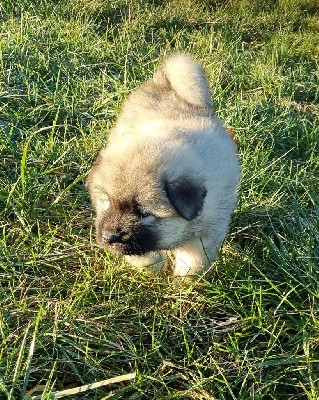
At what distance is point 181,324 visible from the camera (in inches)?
103

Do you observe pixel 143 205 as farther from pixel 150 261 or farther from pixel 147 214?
pixel 150 261

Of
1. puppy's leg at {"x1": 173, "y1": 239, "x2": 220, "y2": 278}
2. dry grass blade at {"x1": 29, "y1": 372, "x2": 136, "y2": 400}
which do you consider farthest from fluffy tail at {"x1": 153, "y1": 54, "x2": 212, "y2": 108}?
dry grass blade at {"x1": 29, "y1": 372, "x2": 136, "y2": 400}

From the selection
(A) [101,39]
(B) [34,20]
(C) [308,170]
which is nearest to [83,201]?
(C) [308,170]

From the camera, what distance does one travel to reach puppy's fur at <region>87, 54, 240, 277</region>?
2365 mm

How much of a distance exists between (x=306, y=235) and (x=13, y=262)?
65.0 inches

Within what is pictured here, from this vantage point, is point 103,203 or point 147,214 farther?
point 103,203

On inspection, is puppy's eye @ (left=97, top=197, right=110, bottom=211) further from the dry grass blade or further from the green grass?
the dry grass blade

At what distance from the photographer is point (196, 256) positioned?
2.79m

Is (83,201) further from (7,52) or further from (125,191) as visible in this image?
(7,52)

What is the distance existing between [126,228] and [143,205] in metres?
0.13

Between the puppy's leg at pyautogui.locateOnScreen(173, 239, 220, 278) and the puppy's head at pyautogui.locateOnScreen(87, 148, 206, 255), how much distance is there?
31 cm

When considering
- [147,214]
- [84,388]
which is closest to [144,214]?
[147,214]

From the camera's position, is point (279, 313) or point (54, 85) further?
point (54, 85)

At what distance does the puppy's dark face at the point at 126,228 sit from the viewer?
235 cm
